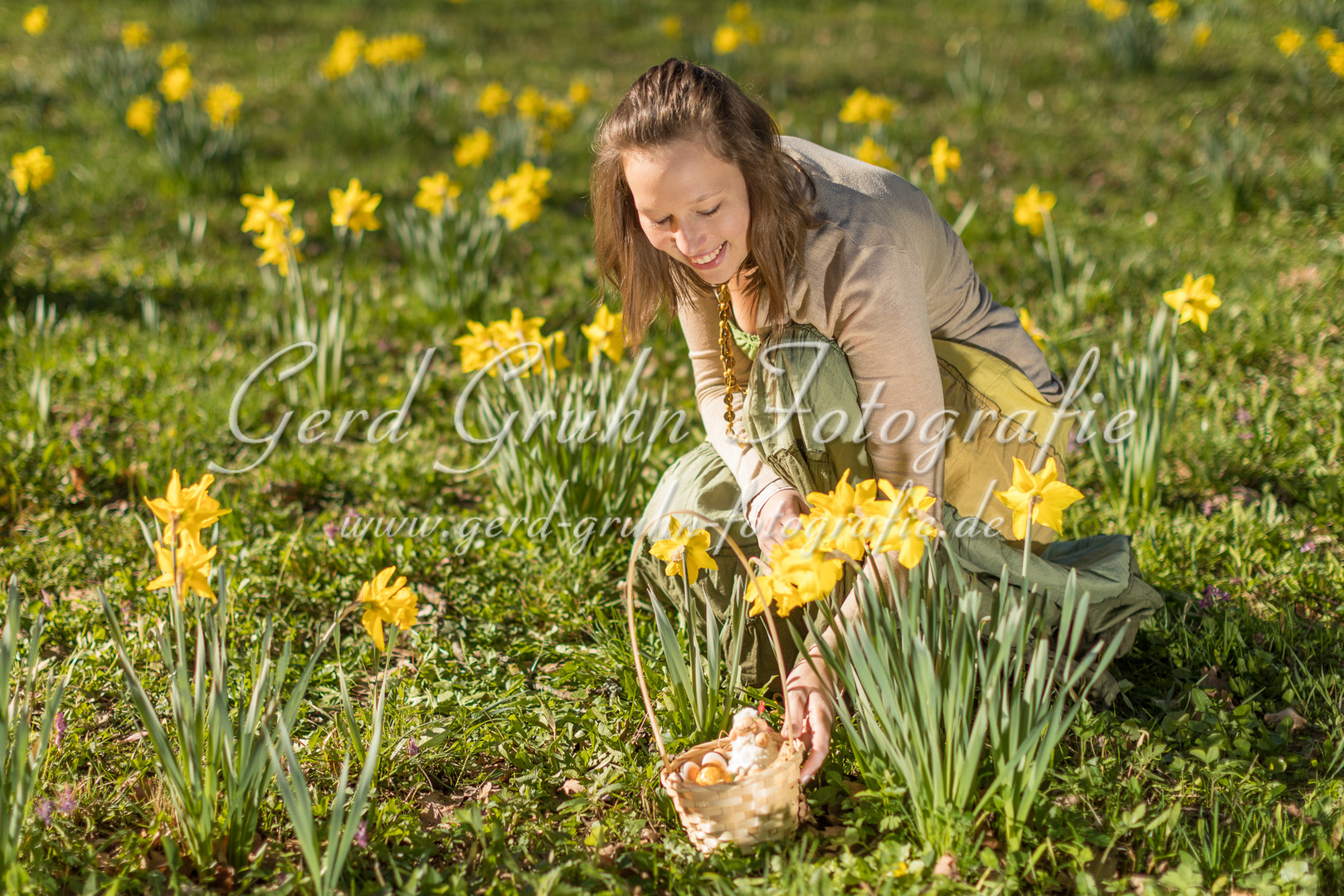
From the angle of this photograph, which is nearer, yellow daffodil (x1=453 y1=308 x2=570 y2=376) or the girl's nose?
the girl's nose

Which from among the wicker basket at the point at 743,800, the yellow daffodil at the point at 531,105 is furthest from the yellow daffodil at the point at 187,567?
the yellow daffodil at the point at 531,105

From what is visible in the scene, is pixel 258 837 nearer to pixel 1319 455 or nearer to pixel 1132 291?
pixel 1319 455

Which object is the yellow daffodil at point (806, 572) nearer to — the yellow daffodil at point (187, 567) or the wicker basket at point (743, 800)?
the wicker basket at point (743, 800)

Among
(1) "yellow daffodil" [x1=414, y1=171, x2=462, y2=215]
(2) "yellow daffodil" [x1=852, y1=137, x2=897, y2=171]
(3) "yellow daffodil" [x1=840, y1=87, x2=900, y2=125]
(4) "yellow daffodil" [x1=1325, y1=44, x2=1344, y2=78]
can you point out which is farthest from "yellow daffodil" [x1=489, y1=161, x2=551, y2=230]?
(4) "yellow daffodil" [x1=1325, y1=44, x2=1344, y2=78]

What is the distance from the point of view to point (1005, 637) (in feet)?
4.84

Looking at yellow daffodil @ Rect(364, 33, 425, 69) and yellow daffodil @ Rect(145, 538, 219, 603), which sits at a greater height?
yellow daffodil @ Rect(364, 33, 425, 69)

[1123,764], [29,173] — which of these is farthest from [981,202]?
[29,173]

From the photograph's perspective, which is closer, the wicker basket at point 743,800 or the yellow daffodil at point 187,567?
the yellow daffodil at point 187,567

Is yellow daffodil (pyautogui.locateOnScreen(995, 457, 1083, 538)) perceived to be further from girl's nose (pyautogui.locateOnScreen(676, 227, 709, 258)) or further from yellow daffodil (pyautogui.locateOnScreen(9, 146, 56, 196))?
yellow daffodil (pyautogui.locateOnScreen(9, 146, 56, 196))

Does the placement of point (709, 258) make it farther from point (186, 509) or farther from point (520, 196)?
point (520, 196)

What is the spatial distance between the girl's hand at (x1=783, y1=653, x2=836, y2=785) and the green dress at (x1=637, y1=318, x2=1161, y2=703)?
250 millimetres

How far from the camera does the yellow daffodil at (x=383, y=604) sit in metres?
1.54

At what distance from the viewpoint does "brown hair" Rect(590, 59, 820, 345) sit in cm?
162

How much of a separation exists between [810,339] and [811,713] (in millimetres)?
739
